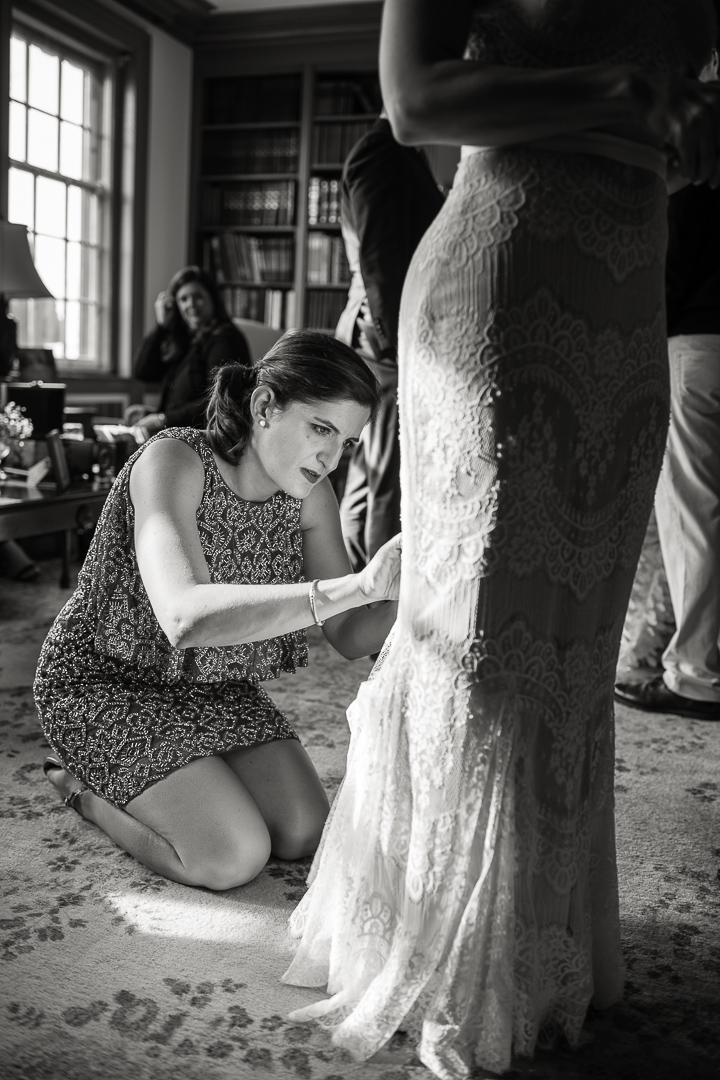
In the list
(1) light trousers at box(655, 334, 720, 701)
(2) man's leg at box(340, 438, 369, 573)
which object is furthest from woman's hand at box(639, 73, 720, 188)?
(2) man's leg at box(340, 438, 369, 573)

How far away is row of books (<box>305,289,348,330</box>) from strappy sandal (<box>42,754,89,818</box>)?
482 cm

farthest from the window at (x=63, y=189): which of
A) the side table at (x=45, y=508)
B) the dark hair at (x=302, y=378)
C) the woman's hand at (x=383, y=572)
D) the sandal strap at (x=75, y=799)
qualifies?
the woman's hand at (x=383, y=572)

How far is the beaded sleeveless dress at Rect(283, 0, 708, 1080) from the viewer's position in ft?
3.59

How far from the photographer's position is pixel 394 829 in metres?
1.24

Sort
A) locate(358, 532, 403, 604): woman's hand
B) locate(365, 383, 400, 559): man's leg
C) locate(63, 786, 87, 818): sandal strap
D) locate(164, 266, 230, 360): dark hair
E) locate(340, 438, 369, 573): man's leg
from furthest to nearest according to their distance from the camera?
locate(164, 266, 230, 360): dark hair < locate(340, 438, 369, 573): man's leg < locate(365, 383, 400, 559): man's leg < locate(63, 786, 87, 818): sandal strap < locate(358, 532, 403, 604): woman's hand

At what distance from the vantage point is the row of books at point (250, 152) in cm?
643

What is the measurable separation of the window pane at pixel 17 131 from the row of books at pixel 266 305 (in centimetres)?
153

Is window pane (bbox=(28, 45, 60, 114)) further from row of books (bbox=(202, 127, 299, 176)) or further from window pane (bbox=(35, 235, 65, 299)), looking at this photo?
row of books (bbox=(202, 127, 299, 176))

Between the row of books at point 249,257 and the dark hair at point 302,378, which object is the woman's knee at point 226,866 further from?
the row of books at point 249,257

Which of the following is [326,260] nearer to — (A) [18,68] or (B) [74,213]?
(B) [74,213]

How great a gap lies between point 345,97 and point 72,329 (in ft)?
7.16

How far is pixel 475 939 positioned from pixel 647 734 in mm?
1448

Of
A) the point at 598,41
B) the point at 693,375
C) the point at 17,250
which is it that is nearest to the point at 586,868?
the point at 598,41

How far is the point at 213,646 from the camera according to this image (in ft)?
4.93
